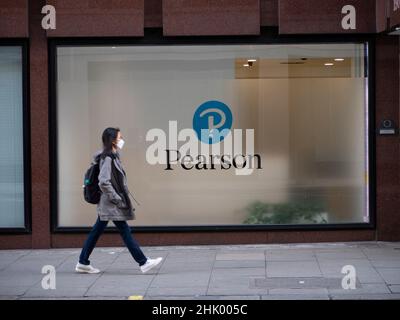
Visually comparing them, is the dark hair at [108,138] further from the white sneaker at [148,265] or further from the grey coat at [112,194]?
the white sneaker at [148,265]

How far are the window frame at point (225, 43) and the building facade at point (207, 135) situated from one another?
0.05 ft

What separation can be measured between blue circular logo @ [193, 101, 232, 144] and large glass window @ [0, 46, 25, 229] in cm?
270

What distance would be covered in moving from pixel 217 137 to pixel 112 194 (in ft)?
9.52

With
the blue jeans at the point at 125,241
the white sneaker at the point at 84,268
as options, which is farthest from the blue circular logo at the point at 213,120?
the white sneaker at the point at 84,268

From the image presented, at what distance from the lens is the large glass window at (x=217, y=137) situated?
13328 millimetres

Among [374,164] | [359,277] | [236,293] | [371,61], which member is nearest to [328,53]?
[371,61]

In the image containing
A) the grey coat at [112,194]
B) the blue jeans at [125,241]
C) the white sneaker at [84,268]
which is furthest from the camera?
the white sneaker at [84,268]

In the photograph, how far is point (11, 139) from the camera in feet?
43.7

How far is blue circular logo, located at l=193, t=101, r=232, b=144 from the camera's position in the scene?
1333 cm

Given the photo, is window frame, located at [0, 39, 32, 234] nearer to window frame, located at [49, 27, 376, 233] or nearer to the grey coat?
window frame, located at [49, 27, 376, 233]

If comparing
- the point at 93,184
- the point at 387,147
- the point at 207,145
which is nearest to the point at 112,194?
the point at 93,184

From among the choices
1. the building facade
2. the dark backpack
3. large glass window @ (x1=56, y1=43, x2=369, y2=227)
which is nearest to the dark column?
the building facade

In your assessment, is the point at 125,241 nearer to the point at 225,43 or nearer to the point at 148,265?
the point at 148,265

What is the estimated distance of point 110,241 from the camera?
1321 cm
